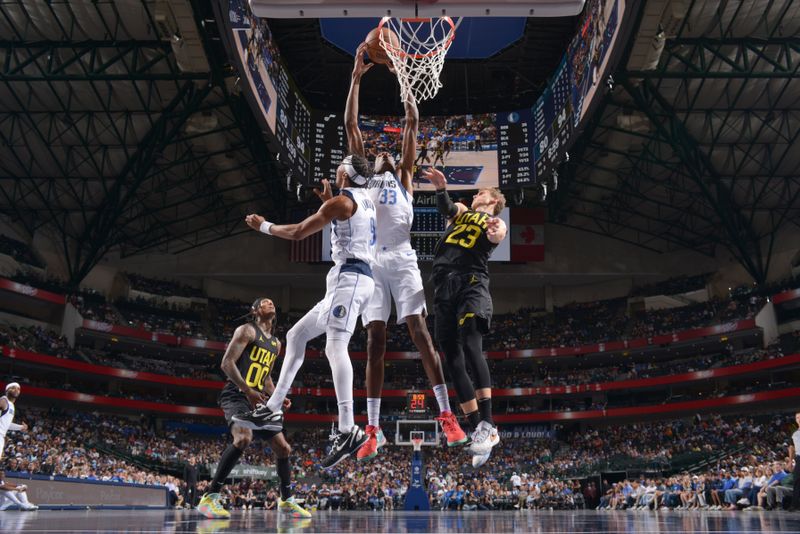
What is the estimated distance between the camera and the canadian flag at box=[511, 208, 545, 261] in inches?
1377

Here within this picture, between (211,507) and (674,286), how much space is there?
3768 centimetres

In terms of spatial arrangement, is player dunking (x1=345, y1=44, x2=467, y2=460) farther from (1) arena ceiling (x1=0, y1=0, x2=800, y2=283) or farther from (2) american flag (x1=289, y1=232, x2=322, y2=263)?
(2) american flag (x1=289, y1=232, x2=322, y2=263)

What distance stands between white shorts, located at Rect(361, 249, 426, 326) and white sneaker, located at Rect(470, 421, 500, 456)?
4.13ft

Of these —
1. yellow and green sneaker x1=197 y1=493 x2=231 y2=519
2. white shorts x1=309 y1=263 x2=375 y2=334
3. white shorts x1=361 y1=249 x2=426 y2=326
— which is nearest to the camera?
white shorts x1=309 y1=263 x2=375 y2=334

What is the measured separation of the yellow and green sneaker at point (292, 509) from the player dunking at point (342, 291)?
120cm

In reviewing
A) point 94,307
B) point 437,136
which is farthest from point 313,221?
point 94,307

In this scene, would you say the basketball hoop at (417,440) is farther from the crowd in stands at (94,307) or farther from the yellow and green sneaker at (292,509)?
the crowd in stands at (94,307)

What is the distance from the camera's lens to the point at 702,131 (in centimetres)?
2814

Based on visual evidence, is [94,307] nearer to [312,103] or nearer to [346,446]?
[312,103]

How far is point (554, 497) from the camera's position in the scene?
90.8ft

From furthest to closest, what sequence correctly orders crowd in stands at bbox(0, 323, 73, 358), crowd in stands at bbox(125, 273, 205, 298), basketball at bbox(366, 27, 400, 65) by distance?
crowd in stands at bbox(125, 273, 205, 298) < crowd in stands at bbox(0, 323, 73, 358) < basketball at bbox(366, 27, 400, 65)

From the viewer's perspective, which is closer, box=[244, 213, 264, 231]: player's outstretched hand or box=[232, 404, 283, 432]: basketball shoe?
box=[244, 213, 264, 231]: player's outstretched hand

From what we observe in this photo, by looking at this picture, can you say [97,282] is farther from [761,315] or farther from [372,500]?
[761,315]

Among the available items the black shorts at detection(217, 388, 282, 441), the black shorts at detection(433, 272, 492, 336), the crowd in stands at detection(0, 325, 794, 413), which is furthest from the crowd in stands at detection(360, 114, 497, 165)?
the black shorts at detection(433, 272, 492, 336)
